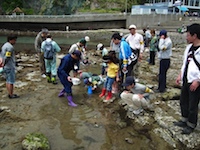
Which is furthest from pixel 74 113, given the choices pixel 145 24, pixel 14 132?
pixel 145 24

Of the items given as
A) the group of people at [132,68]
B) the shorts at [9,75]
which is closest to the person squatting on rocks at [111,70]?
the group of people at [132,68]

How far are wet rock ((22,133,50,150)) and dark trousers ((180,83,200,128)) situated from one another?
2.96 meters

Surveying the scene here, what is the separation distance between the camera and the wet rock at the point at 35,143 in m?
4.12

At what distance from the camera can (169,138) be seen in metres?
4.56

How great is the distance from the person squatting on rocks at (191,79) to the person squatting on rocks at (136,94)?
104 cm

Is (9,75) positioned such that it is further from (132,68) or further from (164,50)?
(164,50)

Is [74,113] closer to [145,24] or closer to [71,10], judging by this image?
[145,24]

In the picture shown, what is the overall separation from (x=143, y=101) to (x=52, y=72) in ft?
13.6

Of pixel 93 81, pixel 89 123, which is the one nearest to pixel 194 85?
pixel 89 123

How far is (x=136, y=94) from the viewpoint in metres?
5.32

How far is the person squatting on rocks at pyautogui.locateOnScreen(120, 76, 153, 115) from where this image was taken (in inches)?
205

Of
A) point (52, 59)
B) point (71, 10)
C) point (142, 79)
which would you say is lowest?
point (142, 79)

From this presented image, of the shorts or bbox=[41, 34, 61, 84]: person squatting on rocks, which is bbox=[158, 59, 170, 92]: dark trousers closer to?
bbox=[41, 34, 61, 84]: person squatting on rocks

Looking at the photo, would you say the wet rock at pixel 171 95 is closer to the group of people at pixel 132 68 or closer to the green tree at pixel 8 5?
→ the group of people at pixel 132 68
